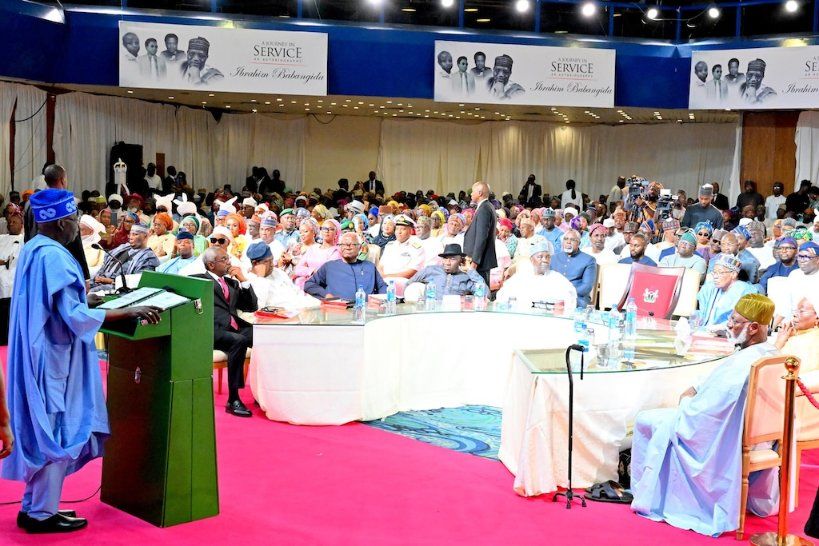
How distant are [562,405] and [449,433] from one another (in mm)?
1577

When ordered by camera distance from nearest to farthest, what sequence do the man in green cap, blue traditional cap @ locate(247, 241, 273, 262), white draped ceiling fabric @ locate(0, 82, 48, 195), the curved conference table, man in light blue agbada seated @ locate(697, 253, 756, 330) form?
the curved conference table, man in light blue agbada seated @ locate(697, 253, 756, 330), blue traditional cap @ locate(247, 241, 273, 262), the man in green cap, white draped ceiling fabric @ locate(0, 82, 48, 195)

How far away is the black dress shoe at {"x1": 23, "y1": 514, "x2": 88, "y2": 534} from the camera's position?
4.58 metres

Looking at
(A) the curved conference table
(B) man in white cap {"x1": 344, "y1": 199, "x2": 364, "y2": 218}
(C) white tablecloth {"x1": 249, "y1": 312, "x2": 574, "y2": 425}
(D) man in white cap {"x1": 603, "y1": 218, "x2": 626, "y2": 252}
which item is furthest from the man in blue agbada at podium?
(B) man in white cap {"x1": 344, "y1": 199, "x2": 364, "y2": 218}

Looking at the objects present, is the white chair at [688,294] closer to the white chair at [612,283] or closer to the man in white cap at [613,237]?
the white chair at [612,283]

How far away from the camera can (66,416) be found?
14.8ft

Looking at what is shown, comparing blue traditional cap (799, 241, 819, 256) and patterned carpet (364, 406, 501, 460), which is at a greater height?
blue traditional cap (799, 241, 819, 256)

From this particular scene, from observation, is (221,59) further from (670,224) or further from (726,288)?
(726,288)

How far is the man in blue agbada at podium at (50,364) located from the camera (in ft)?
14.5

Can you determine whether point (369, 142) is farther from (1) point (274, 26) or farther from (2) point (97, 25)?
(2) point (97, 25)

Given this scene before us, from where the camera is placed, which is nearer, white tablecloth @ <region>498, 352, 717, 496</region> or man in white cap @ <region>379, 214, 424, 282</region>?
white tablecloth @ <region>498, 352, 717, 496</region>

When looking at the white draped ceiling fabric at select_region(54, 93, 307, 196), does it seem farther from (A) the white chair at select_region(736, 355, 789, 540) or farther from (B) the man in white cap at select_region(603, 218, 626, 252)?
(A) the white chair at select_region(736, 355, 789, 540)

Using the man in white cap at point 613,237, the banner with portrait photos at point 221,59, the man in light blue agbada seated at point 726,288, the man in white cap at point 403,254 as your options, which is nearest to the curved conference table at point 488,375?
the man in light blue agbada seated at point 726,288

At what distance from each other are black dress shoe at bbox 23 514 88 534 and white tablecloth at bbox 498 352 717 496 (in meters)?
2.29

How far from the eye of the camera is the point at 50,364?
14.6 ft
